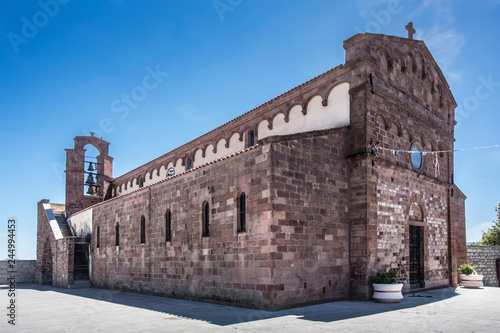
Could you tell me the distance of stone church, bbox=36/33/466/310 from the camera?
11172 millimetres

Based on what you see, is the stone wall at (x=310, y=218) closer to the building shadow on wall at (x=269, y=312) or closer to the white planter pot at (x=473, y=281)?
the building shadow on wall at (x=269, y=312)

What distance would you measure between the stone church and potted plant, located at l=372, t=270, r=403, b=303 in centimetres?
30

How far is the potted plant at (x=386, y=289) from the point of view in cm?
1181

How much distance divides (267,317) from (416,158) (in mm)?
10015

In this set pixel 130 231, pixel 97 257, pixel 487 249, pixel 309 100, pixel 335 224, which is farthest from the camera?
pixel 487 249

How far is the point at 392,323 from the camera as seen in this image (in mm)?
8727

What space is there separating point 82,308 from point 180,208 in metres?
4.48

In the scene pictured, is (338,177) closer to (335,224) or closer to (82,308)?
(335,224)

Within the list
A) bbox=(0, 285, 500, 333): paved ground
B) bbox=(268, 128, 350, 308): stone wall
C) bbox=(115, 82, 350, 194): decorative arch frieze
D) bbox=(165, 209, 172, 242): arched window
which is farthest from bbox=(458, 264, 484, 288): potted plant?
bbox=(165, 209, 172, 242): arched window

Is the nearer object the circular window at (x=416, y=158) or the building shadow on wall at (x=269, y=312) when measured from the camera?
the building shadow on wall at (x=269, y=312)

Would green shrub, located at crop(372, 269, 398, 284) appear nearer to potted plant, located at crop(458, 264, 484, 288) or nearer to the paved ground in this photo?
the paved ground

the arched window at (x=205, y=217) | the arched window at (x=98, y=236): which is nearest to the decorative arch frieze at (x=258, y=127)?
the arched window at (x=205, y=217)

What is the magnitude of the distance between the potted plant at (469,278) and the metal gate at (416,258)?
2.85 m

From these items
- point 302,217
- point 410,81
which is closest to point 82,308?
point 302,217
